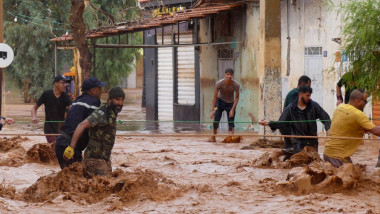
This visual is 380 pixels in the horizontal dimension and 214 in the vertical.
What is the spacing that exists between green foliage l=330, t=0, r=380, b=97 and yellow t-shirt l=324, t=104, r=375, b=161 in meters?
1.21

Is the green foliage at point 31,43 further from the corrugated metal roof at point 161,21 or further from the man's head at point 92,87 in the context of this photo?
the man's head at point 92,87

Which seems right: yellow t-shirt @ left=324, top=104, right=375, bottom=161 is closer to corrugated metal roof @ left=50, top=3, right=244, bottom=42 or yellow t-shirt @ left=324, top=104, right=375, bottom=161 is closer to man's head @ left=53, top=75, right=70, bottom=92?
man's head @ left=53, top=75, right=70, bottom=92

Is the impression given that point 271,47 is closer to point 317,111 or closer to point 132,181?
point 317,111

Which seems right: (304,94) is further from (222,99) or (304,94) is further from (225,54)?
(225,54)

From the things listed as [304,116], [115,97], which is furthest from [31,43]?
[115,97]

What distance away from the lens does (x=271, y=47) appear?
16.9m

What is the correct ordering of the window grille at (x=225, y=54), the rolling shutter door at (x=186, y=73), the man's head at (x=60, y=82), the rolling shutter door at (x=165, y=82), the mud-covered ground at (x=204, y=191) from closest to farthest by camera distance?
the mud-covered ground at (x=204, y=191)
the man's head at (x=60, y=82)
the window grille at (x=225, y=54)
the rolling shutter door at (x=186, y=73)
the rolling shutter door at (x=165, y=82)

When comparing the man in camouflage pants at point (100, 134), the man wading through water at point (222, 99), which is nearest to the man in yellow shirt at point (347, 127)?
the man in camouflage pants at point (100, 134)

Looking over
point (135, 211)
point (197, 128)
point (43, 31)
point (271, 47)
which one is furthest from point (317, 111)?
point (43, 31)

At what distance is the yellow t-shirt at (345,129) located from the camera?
1008 cm

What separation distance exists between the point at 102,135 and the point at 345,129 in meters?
3.00

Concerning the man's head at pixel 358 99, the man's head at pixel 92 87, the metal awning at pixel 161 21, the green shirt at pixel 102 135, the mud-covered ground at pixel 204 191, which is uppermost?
the metal awning at pixel 161 21

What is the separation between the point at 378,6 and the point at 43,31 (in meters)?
28.9

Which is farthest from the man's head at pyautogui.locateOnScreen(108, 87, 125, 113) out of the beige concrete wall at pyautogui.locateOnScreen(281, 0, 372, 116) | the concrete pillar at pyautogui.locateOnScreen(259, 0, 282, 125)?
the beige concrete wall at pyautogui.locateOnScreen(281, 0, 372, 116)
